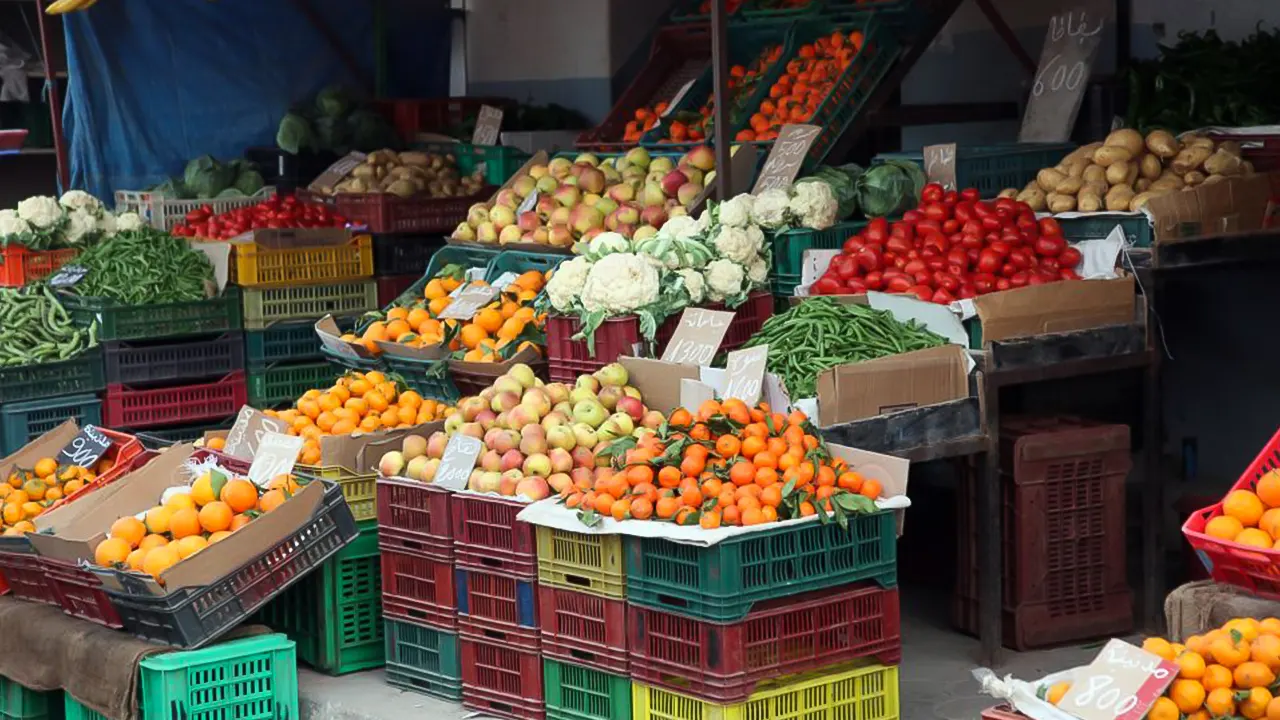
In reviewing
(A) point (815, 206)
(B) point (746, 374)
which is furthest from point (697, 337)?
(A) point (815, 206)

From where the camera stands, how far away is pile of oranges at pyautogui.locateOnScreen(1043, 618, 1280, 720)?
423 cm

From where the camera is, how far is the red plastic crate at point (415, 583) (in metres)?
6.56

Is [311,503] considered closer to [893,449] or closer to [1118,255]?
[893,449]

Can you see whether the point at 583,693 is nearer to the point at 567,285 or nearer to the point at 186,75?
the point at 567,285

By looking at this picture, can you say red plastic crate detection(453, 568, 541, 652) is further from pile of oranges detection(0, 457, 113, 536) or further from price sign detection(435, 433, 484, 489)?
pile of oranges detection(0, 457, 113, 536)

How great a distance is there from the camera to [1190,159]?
775 centimetres

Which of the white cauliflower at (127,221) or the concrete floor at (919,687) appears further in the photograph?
the white cauliflower at (127,221)

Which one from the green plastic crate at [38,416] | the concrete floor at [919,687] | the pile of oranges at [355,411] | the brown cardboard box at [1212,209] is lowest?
the concrete floor at [919,687]

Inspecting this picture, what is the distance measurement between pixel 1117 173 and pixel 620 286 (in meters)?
2.16

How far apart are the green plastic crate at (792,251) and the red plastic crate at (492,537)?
2.04 metres

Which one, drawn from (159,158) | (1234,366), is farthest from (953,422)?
(159,158)

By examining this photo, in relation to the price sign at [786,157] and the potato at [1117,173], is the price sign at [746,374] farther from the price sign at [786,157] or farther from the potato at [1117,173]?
the potato at [1117,173]

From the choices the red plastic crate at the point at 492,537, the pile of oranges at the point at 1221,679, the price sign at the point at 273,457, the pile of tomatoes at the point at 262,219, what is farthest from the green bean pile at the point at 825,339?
the pile of tomatoes at the point at 262,219

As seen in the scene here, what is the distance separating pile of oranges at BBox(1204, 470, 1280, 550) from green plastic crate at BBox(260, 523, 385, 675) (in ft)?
10.8
